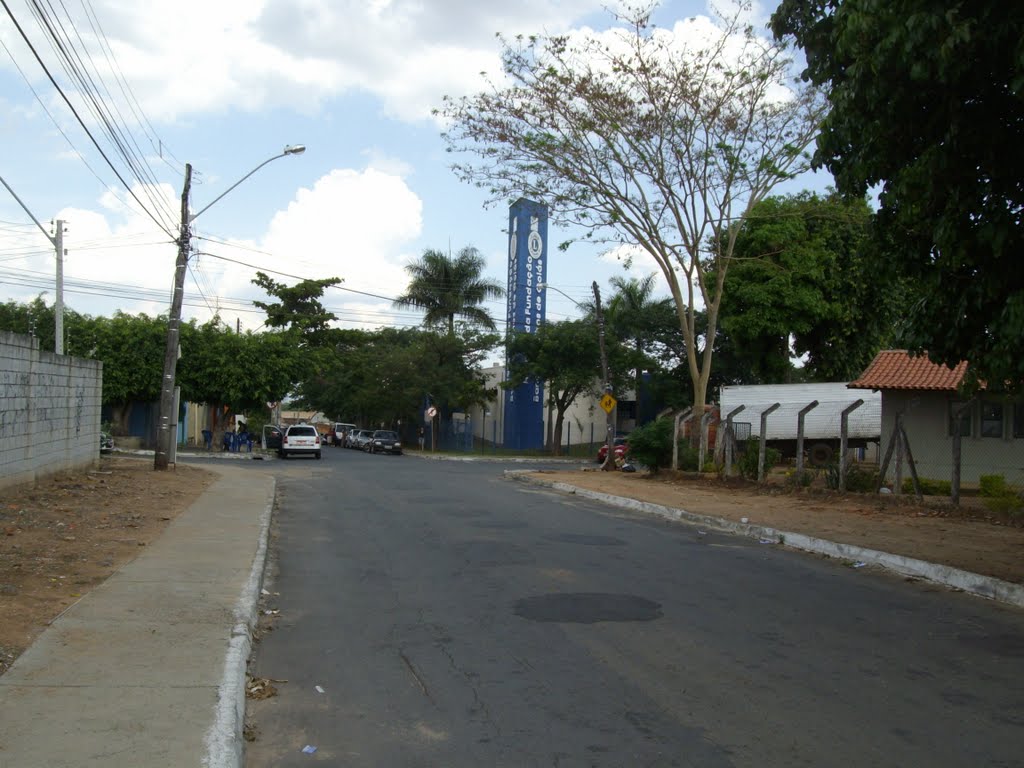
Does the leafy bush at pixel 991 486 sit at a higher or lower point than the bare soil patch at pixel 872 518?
higher

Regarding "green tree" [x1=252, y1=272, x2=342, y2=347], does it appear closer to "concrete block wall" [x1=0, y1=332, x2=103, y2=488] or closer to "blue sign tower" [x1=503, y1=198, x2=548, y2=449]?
"blue sign tower" [x1=503, y1=198, x2=548, y2=449]

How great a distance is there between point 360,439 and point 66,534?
48.1 m

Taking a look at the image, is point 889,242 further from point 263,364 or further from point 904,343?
point 263,364

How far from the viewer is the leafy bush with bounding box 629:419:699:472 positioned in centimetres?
2852

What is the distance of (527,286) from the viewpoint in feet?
170

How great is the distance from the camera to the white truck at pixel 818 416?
108ft

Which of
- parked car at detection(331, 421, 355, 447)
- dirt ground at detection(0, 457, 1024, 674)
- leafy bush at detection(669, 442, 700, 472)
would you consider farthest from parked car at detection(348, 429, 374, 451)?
dirt ground at detection(0, 457, 1024, 674)

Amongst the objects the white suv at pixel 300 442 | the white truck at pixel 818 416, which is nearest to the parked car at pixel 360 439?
the white suv at pixel 300 442

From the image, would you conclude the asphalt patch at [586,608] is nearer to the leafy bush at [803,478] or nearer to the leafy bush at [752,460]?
the leafy bush at [803,478]

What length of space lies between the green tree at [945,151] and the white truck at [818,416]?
2338 cm

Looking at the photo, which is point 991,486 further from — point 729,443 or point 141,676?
point 141,676

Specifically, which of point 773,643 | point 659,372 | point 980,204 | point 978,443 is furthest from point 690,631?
point 659,372

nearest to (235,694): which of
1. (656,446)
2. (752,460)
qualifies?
(752,460)

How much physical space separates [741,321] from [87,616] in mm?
35839
